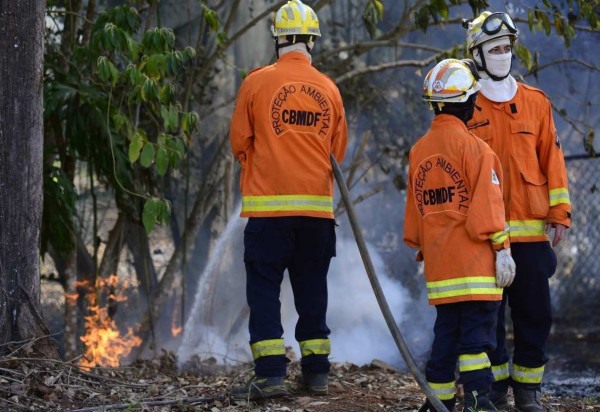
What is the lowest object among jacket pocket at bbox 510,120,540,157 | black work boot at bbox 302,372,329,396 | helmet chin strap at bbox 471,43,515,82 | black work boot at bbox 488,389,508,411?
black work boot at bbox 488,389,508,411

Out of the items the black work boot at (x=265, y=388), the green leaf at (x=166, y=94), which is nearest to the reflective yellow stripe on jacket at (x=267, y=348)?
the black work boot at (x=265, y=388)

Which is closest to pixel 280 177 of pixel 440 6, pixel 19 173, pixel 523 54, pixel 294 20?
pixel 294 20

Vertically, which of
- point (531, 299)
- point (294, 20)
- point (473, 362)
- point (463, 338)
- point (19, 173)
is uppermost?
point (294, 20)

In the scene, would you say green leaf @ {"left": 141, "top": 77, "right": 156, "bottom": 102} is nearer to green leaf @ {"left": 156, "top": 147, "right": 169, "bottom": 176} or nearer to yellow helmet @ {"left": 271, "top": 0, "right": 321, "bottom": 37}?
green leaf @ {"left": 156, "top": 147, "right": 169, "bottom": 176}

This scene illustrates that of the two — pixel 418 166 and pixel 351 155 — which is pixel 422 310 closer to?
pixel 351 155

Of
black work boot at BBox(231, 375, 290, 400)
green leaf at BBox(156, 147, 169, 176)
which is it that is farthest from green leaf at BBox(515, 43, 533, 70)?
black work boot at BBox(231, 375, 290, 400)

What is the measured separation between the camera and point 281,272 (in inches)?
210

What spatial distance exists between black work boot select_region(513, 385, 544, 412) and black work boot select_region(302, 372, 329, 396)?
994mm

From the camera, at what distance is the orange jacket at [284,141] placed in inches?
206

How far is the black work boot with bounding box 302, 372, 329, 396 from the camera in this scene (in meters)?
5.47

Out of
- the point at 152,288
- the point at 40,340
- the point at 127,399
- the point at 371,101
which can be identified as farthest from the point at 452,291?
the point at 371,101

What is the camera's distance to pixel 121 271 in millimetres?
9320

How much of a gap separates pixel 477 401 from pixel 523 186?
1.13 metres

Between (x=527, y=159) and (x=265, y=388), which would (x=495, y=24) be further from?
(x=265, y=388)
